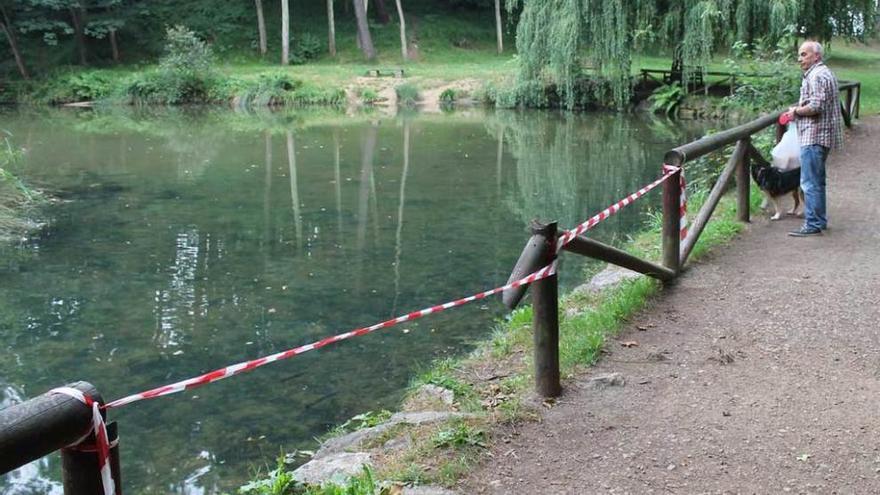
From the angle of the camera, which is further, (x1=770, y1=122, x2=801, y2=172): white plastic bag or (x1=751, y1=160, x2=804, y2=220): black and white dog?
(x1=751, y1=160, x2=804, y2=220): black and white dog

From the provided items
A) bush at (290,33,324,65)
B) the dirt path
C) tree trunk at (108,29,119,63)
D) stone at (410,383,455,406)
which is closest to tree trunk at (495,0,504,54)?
bush at (290,33,324,65)

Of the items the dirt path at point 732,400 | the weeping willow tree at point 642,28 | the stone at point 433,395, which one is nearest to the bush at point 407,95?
the weeping willow tree at point 642,28

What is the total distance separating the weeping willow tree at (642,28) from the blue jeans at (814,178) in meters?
14.8

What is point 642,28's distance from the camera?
27.3 m

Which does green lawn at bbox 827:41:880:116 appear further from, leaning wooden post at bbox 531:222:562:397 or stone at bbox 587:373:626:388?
leaning wooden post at bbox 531:222:562:397

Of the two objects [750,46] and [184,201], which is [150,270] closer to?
[184,201]

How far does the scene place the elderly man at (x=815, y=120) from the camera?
879 cm

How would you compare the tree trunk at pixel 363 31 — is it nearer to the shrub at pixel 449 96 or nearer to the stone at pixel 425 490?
the shrub at pixel 449 96

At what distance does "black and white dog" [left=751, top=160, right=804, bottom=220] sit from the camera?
10016 millimetres

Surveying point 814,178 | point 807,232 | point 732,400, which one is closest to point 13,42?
point 807,232

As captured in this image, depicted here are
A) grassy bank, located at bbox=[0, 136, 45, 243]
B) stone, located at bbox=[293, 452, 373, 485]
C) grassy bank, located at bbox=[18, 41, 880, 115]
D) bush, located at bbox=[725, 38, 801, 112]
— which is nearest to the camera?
stone, located at bbox=[293, 452, 373, 485]

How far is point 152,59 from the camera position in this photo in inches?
1752

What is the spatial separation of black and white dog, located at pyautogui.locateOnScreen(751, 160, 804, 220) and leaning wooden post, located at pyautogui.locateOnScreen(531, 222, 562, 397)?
5.58 m

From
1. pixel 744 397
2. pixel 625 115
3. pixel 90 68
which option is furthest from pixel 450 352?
pixel 90 68
